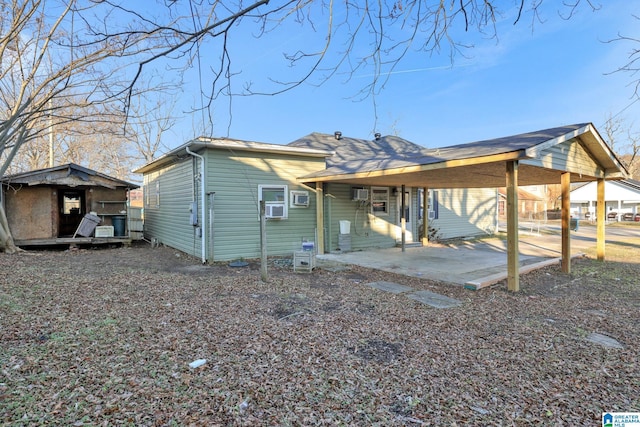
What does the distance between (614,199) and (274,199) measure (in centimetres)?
3692

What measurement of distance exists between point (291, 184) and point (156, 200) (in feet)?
20.6

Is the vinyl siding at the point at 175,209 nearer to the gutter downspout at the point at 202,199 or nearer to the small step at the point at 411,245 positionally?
the gutter downspout at the point at 202,199

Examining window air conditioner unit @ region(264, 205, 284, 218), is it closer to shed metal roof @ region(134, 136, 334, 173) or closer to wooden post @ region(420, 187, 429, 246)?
shed metal roof @ region(134, 136, 334, 173)

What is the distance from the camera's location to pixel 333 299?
480cm

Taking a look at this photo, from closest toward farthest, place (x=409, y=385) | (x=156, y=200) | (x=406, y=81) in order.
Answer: (x=409, y=385), (x=406, y=81), (x=156, y=200)

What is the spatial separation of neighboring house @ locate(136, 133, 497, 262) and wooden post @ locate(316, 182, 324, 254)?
0.38m

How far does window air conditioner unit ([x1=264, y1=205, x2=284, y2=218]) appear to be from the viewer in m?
8.49

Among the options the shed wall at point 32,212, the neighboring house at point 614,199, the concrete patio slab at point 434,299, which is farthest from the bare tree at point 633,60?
the neighboring house at point 614,199

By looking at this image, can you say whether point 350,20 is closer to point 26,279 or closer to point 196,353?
point 196,353

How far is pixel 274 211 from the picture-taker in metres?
8.57

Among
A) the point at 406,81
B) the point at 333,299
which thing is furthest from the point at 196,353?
the point at 406,81

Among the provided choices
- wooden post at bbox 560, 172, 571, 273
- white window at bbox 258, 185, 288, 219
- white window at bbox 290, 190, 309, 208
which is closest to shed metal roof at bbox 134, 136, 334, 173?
white window at bbox 258, 185, 288, 219

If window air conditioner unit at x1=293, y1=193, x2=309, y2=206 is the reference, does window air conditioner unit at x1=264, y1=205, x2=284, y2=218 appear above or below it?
below

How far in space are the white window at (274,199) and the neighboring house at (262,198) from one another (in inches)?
1.1
